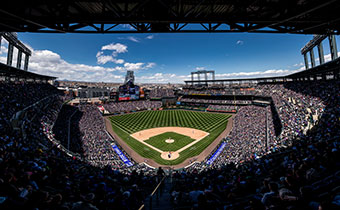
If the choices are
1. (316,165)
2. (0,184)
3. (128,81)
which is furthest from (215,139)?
(128,81)

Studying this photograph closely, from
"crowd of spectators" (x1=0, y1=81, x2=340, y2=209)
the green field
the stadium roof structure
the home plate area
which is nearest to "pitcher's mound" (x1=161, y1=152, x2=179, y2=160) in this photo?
the home plate area

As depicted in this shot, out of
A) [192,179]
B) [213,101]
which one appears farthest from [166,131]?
[213,101]

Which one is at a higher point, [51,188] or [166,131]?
[51,188]

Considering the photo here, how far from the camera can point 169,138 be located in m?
29.8

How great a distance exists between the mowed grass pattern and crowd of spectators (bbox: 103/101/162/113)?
28.5 metres

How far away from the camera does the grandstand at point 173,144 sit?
4.52 m

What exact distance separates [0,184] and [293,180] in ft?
28.8

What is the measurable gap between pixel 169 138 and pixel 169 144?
300 cm

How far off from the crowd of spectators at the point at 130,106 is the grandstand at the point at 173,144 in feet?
3.50

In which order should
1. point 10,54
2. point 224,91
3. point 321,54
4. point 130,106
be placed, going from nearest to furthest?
point 10,54
point 321,54
point 130,106
point 224,91

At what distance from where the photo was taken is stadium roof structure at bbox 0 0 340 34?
543 cm

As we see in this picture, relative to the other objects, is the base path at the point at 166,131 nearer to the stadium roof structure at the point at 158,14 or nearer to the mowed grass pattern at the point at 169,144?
the mowed grass pattern at the point at 169,144

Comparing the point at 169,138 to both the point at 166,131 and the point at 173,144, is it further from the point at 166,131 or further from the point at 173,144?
the point at 166,131

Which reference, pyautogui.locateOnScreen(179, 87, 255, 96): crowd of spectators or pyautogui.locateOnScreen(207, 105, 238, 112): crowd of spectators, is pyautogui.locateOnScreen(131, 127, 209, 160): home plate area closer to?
pyautogui.locateOnScreen(207, 105, 238, 112): crowd of spectators
